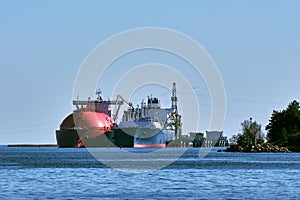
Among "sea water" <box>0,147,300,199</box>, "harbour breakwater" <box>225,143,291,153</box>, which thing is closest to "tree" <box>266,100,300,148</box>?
"harbour breakwater" <box>225,143,291,153</box>

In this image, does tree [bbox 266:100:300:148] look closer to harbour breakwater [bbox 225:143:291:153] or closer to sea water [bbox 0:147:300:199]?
harbour breakwater [bbox 225:143:291:153]

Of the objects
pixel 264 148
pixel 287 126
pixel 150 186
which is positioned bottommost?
pixel 150 186

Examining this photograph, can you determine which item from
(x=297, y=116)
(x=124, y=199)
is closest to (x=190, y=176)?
(x=124, y=199)

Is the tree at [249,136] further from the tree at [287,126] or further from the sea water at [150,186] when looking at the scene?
the sea water at [150,186]

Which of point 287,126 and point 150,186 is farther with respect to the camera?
point 287,126

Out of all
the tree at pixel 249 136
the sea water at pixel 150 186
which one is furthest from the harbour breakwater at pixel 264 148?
the sea water at pixel 150 186

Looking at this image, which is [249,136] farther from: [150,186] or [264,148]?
[150,186]

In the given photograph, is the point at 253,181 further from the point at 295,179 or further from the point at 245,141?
the point at 245,141

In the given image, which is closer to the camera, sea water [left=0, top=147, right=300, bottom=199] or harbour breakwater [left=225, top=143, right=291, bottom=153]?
sea water [left=0, top=147, right=300, bottom=199]

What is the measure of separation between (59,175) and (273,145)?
111 meters

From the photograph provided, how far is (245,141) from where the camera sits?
185 m

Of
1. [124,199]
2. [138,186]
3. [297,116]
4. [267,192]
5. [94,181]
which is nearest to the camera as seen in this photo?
[124,199]

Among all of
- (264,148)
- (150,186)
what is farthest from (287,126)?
(150,186)

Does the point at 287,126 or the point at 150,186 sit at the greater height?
the point at 287,126
